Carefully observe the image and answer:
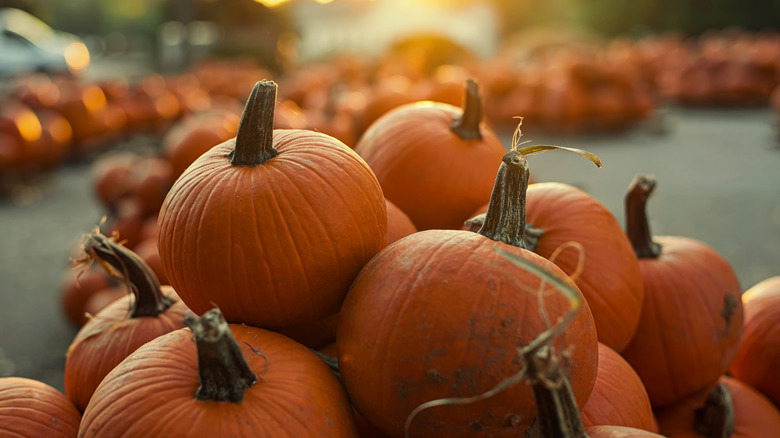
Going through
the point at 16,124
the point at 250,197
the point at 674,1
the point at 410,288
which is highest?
the point at 674,1

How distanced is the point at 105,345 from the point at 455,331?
803 mm

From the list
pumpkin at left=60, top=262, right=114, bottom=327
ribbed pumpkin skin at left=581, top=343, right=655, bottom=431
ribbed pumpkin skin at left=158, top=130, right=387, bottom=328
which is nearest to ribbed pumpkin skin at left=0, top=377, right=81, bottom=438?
ribbed pumpkin skin at left=158, top=130, right=387, bottom=328

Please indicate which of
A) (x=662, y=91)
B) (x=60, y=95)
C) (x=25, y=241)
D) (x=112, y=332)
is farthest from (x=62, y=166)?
(x=662, y=91)

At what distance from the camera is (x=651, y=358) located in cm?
156

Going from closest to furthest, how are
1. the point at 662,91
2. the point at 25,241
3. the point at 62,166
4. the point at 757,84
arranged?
the point at 25,241, the point at 62,166, the point at 757,84, the point at 662,91

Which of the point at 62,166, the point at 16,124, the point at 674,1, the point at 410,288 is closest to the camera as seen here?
the point at 410,288

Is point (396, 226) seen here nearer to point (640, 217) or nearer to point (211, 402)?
point (211, 402)

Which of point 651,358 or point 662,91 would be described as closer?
point 651,358

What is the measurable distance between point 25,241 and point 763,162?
7832 mm

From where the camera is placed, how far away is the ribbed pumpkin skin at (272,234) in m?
1.02

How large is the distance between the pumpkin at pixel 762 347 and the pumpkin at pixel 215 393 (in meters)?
1.39

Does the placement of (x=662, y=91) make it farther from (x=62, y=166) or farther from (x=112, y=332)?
(x=112, y=332)

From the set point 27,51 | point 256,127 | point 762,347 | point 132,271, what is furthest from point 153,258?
point 27,51

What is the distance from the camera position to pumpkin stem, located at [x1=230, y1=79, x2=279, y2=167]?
1.07 metres
